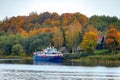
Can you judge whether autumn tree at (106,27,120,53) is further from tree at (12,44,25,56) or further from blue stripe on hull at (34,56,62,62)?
tree at (12,44,25,56)

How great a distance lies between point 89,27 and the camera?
6742 inches

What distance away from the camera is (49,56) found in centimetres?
15288

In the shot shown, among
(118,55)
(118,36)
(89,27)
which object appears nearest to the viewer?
(118,55)

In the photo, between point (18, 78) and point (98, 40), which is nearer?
point (18, 78)

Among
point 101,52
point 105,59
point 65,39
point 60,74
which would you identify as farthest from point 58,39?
point 60,74

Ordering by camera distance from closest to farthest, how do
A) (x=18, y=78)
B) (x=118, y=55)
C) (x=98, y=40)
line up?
1. (x=18, y=78)
2. (x=118, y=55)
3. (x=98, y=40)

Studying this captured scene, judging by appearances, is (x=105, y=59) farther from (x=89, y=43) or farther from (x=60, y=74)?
(x=60, y=74)

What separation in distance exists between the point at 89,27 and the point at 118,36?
28413mm

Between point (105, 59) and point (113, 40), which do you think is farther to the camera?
point (113, 40)

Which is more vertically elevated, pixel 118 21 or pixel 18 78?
pixel 118 21

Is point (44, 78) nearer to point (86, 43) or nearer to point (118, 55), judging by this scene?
point (118, 55)

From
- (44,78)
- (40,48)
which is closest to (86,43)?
(40,48)

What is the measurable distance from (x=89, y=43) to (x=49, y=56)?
13.3 metres

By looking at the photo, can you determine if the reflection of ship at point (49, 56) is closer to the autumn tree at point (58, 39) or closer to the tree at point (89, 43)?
the tree at point (89, 43)
